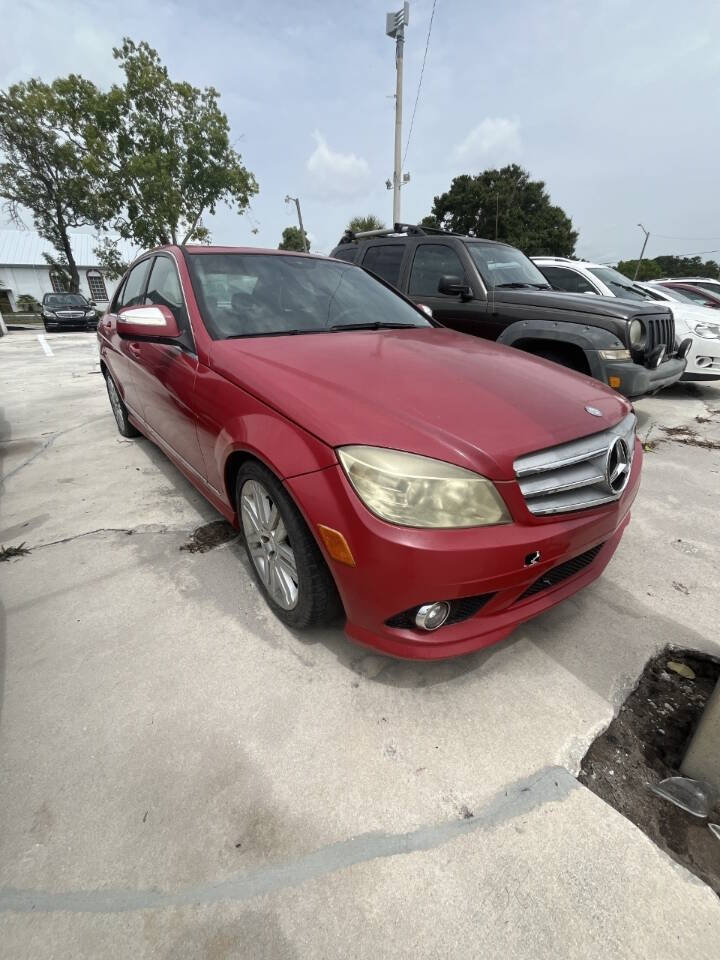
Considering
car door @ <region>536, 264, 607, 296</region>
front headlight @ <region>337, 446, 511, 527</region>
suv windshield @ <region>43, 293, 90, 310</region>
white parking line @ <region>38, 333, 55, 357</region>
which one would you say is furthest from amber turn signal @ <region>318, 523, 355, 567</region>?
suv windshield @ <region>43, 293, 90, 310</region>

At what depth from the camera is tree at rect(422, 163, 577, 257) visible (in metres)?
35.2

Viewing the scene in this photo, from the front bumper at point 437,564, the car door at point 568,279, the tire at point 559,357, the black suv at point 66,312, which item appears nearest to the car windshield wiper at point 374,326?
the front bumper at point 437,564

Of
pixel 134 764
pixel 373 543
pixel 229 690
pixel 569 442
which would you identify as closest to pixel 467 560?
pixel 373 543

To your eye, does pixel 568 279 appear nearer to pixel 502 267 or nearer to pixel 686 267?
pixel 502 267

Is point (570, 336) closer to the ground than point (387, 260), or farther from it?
closer to the ground

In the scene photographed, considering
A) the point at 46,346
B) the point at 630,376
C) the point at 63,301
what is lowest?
the point at 46,346

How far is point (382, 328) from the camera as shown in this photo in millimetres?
2658

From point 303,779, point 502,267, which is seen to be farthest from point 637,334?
point 303,779

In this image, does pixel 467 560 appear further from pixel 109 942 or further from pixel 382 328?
pixel 382 328

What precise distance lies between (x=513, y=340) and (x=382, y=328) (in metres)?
1.98

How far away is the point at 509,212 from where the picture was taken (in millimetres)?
35125

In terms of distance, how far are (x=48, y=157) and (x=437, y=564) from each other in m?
28.6

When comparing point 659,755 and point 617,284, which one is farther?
point 617,284

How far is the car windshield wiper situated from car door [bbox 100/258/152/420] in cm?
153
